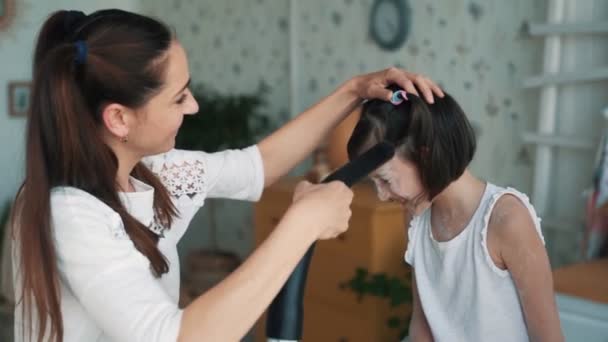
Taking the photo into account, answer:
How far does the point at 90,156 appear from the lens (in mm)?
1136

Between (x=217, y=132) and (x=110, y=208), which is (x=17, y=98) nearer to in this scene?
(x=217, y=132)

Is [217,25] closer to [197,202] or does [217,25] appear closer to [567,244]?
[567,244]

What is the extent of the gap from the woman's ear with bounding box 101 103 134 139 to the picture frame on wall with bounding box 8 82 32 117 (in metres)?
3.42

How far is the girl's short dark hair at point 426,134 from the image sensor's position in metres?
1.29

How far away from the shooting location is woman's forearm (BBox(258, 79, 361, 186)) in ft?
5.00

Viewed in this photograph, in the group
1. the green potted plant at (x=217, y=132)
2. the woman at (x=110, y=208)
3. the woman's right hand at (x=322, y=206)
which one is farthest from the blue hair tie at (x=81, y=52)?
the green potted plant at (x=217, y=132)

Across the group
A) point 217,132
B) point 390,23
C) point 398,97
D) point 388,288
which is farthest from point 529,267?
point 217,132

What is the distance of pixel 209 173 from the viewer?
1.49m

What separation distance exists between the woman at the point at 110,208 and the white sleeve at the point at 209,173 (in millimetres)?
180

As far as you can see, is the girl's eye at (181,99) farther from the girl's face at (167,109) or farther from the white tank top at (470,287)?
the white tank top at (470,287)

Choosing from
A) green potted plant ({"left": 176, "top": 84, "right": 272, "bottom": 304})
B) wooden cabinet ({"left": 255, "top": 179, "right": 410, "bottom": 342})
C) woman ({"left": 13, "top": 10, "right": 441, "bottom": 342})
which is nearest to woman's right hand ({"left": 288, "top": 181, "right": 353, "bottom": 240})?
woman ({"left": 13, "top": 10, "right": 441, "bottom": 342})

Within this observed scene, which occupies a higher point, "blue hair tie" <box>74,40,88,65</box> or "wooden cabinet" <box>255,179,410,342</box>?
"blue hair tie" <box>74,40,88,65</box>

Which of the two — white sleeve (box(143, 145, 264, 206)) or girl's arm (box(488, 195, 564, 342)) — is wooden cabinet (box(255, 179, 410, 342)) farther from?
girl's arm (box(488, 195, 564, 342))

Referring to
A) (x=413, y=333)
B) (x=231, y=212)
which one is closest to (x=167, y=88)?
(x=413, y=333)
